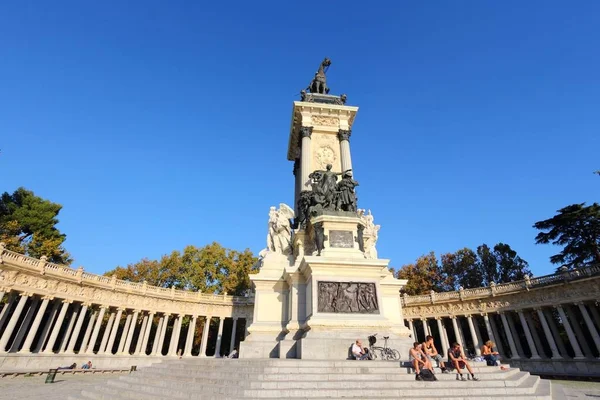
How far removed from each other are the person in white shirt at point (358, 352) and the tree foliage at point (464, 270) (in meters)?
36.8

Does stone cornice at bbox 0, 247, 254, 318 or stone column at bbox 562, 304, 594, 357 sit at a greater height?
stone cornice at bbox 0, 247, 254, 318

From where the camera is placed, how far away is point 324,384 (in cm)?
691

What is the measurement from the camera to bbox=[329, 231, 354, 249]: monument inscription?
12.9m

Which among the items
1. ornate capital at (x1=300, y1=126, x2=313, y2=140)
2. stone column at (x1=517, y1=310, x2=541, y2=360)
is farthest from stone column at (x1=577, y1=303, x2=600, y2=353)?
ornate capital at (x1=300, y1=126, x2=313, y2=140)

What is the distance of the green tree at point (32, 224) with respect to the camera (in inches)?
1324

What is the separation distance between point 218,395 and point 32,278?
86.4ft

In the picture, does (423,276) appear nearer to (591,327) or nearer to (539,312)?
(539,312)

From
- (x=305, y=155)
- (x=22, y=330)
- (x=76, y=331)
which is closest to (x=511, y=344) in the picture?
(x=305, y=155)

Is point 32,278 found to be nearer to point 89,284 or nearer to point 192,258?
point 89,284

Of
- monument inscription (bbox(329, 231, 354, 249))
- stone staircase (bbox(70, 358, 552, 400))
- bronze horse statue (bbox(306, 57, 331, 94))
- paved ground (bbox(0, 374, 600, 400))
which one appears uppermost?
bronze horse statue (bbox(306, 57, 331, 94))

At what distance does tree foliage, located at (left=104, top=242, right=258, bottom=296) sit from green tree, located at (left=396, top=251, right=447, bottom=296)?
22.6 meters

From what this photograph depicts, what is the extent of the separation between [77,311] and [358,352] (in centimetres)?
3192

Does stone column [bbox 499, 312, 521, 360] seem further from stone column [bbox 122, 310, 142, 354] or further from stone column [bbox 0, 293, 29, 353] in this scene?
stone column [bbox 0, 293, 29, 353]

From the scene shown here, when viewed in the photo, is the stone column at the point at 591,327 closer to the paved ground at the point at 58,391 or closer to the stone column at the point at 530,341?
the stone column at the point at 530,341
